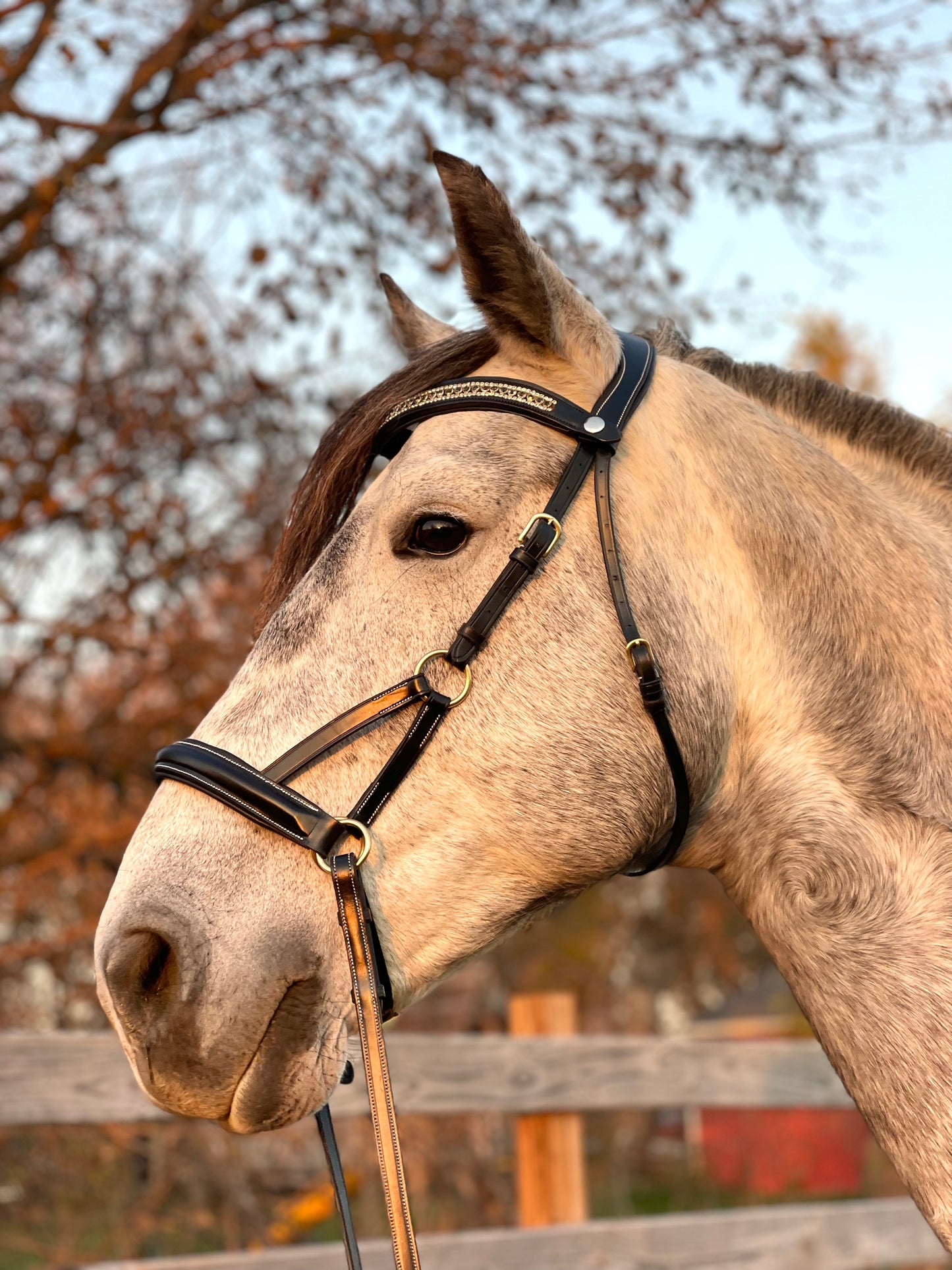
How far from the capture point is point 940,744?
6.05 ft

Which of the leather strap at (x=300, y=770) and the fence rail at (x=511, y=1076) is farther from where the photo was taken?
the fence rail at (x=511, y=1076)

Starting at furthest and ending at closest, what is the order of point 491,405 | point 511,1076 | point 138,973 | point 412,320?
point 511,1076
point 412,320
point 491,405
point 138,973

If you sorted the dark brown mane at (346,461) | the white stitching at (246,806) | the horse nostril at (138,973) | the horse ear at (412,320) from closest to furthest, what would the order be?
the horse nostril at (138,973)
the white stitching at (246,806)
the dark brown mane at (346,461)
the horse ear at (412,320)

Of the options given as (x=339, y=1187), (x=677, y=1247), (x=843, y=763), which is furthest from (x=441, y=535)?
(x=677, y=1247)

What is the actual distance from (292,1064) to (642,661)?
2.52 feet

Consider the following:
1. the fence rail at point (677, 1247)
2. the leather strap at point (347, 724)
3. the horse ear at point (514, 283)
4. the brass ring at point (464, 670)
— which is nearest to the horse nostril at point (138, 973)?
the leather strap at point (347, 724)

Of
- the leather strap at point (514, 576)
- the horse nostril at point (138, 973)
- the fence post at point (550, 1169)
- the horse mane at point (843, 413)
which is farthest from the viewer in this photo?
the fence post at point (550, 1169)

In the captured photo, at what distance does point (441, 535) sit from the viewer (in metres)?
1.80

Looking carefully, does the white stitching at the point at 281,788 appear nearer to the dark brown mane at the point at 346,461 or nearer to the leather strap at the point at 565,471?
the leather strap at the point at 565,471

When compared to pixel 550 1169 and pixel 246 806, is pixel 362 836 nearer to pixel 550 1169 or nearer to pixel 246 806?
pixel 246 806

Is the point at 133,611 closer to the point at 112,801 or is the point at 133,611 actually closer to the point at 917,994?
the point at 112,801

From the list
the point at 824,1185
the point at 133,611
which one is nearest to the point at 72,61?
the point at 133,611

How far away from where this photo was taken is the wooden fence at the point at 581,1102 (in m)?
3.15

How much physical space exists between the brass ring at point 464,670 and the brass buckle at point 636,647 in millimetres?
242
